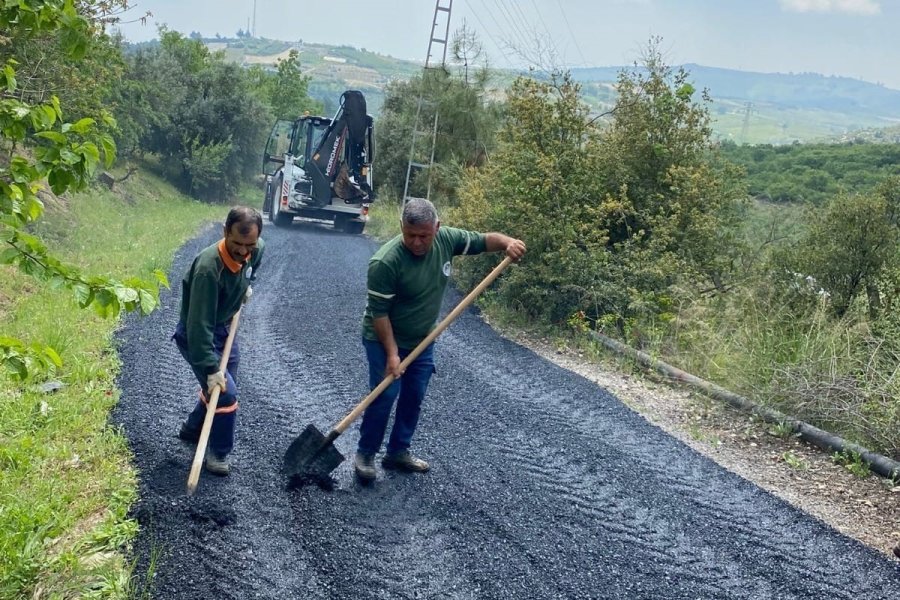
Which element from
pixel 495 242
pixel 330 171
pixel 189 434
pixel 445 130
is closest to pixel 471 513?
pixel 495 242

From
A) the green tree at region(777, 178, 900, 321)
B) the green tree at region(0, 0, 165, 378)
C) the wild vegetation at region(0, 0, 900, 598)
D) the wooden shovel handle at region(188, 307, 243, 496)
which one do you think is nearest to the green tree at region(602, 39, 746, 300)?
the wild vegetation at region(0, 0, 900, 598)

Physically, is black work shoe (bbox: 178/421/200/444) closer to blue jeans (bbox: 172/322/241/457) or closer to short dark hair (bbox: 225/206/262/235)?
blue jeans (bbox: 172/322/241/457)

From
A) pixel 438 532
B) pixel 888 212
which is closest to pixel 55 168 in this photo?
pixel 438 532

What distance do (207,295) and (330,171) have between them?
14842 millimetres

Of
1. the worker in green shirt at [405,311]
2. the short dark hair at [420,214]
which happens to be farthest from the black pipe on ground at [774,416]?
the short dark hair at [420,214]

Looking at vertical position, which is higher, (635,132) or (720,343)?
(635,132)

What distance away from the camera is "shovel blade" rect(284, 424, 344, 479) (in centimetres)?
464

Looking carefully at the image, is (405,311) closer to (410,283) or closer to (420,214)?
(410,283)

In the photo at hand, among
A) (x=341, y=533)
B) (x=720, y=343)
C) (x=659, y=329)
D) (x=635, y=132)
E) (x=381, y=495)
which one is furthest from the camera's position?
(x=635, y=132)

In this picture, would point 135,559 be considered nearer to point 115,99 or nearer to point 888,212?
point 888,212

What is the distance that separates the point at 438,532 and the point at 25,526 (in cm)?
196

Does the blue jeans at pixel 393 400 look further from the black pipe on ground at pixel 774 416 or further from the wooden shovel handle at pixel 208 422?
the black pipe on ground at pixel 774 416

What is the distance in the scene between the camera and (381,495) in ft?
15.2

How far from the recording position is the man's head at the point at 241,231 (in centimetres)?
417
